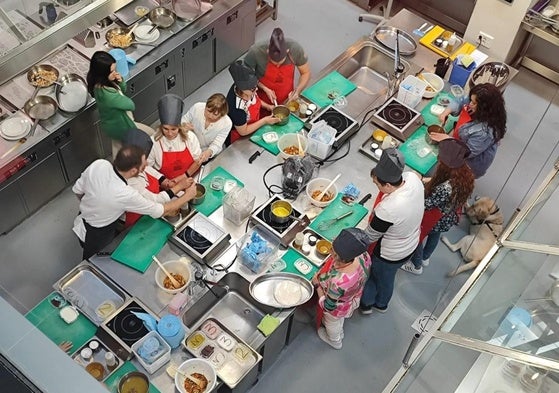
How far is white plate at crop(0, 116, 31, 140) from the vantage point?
5234 millimetres

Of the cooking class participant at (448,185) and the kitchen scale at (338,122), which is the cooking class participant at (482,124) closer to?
the cooking class participant at (448,185)

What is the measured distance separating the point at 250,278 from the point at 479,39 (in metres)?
4.32

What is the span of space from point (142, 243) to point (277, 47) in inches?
83.0

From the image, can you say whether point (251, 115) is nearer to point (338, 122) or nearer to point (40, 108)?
point (338, 122)

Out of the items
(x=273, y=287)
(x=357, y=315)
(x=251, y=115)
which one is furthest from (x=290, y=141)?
(x=357, y=315)

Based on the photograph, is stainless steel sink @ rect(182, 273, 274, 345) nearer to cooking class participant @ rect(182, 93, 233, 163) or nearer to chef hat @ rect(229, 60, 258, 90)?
cooking class participant @ rect(182, 93, 233, 163)

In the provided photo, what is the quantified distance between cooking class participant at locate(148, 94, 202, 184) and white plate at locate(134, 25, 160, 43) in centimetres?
142

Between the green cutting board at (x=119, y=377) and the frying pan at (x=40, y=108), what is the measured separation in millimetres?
2379

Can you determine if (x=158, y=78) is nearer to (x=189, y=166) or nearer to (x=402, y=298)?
(x=189, y=166)

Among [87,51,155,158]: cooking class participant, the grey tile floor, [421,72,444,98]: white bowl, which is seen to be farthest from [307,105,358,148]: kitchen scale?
[87,51,155,158]: cooking class participant

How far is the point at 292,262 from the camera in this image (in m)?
4.73

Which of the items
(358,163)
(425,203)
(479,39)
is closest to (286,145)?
(358,163)

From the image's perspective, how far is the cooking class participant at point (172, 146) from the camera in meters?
4.73

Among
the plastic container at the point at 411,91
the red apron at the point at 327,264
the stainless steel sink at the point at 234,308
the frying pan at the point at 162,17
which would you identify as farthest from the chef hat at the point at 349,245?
the frying pan at the point at 162,17
